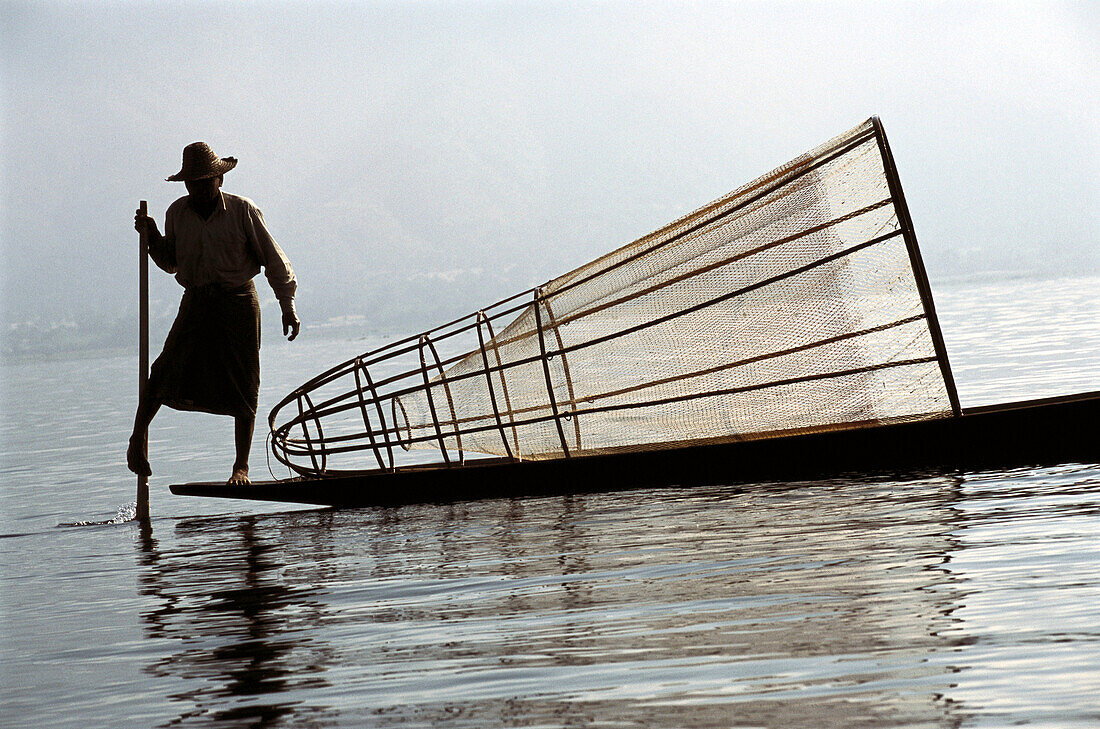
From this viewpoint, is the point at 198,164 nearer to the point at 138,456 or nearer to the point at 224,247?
the point at 224,247

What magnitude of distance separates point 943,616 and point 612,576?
1387mm

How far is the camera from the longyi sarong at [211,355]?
23.6 feet

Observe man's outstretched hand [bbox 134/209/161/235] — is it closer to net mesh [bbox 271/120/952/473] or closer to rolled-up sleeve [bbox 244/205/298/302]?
rolled-up sleeve [bbox 244/205/298/302]

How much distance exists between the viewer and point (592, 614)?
4.17 m

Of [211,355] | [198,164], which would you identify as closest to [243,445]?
[211,355]

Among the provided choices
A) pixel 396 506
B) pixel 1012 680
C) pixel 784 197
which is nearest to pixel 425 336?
pixel 396 506

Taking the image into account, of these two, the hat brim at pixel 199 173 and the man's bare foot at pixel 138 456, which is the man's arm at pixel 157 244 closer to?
the hat brim at pixel 199 173

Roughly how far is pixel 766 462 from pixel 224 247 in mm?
3454

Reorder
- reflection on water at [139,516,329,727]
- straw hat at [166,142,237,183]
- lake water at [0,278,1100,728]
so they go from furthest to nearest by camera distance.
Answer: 1. straw hat at [166,142,237,183]
2. reflection on water at [139,516,329,727]
3. lake water at [0,278,1100,728]

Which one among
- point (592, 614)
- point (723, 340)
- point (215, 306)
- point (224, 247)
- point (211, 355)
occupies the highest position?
point (224, 247)

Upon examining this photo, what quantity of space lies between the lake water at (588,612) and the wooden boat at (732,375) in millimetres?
203

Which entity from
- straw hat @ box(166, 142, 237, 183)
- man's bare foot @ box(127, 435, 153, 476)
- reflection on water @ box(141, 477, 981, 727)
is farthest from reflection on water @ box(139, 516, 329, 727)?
straw hat @ box(166, 142, 237, 183)

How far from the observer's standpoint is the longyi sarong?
720 centimetres

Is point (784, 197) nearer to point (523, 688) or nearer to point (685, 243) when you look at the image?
point (685, 243)
